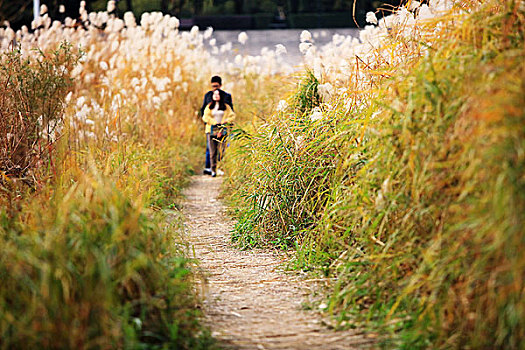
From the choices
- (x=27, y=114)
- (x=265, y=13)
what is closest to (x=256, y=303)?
(x=27, y=114)

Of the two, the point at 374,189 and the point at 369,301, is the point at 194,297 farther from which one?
the point at 374,189

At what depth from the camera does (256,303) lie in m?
3.51

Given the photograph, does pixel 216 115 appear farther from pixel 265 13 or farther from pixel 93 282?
pixel 93 282

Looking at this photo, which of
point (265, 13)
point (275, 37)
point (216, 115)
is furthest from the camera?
point (275, 37)

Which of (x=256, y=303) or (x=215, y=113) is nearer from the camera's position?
(x=256, y=303)

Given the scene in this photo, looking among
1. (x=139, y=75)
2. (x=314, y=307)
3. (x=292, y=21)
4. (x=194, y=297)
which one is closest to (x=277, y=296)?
(x=314, y=307)

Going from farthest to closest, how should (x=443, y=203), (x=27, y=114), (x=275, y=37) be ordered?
(x=275, y=37)
(x=27, y=114)
(x=443, y=203)

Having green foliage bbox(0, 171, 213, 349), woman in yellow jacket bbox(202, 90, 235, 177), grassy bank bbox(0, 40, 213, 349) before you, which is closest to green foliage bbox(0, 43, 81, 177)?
grassy bank bbox(0, 40, 213, 349)

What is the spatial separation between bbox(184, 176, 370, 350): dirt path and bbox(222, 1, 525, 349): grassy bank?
0.60ft

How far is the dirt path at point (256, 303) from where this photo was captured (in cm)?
289

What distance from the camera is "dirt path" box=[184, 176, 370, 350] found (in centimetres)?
289

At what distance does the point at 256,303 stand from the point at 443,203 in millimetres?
1240

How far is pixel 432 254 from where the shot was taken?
109 inches

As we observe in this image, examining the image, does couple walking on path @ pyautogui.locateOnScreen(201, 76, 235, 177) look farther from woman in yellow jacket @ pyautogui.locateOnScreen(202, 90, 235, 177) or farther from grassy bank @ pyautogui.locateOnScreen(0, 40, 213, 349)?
grassy bank @ pyautogui.locateOnScreen(0, 40, 213, 349)
